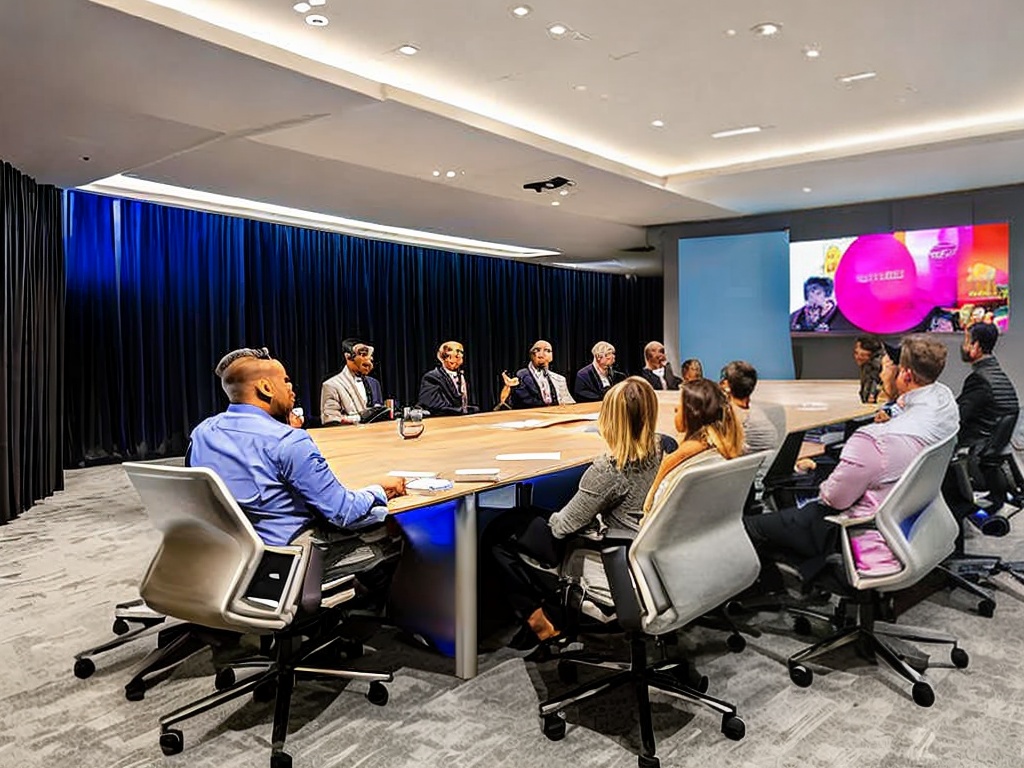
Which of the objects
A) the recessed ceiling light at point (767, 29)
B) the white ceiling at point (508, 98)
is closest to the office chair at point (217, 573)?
the white ceiling at point (508, 98)

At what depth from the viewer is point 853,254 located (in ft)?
30.1

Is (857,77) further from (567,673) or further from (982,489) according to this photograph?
(567,673)

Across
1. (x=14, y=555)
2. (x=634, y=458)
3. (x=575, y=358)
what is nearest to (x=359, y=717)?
(x=634, y=458)

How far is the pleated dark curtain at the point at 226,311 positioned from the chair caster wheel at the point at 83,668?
6138mm

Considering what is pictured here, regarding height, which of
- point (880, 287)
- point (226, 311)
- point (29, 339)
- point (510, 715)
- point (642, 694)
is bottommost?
point (510, 715)

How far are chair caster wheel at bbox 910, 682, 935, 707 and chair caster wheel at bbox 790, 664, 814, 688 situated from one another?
13.1 inches

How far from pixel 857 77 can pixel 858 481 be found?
3742 millimetres

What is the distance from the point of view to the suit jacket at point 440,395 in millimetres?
6066

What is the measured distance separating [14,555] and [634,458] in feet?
13.5

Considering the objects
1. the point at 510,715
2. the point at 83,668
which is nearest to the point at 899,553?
the point at 510,715

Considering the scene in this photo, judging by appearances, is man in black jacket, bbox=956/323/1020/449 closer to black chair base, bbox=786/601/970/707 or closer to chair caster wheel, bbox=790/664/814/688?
black chair base, bbox=786/601/970/707

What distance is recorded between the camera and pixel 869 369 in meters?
Result: 6.70

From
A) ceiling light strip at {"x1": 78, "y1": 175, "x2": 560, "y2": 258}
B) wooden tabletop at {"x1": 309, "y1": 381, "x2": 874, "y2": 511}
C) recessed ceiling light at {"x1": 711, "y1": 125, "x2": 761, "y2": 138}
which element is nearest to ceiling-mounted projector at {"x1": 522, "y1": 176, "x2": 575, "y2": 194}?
recessed ceiling light at {"x1": 711, "y1": 125, "x2": 761, "y2": 138}

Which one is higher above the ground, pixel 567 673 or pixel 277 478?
pixel 277 478
